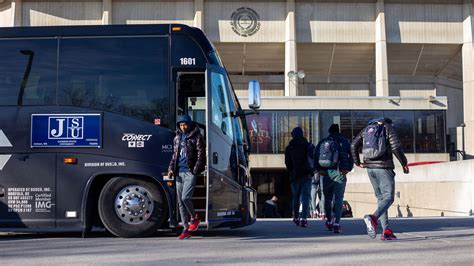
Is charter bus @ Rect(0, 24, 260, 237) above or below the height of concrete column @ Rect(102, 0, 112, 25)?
below

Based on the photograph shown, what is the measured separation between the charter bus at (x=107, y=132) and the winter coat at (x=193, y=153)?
0.32 meters

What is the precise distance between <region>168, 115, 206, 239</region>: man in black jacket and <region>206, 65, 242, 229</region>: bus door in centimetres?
15

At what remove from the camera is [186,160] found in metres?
8.77

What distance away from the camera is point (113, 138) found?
9.27 m

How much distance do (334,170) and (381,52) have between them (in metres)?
30.7

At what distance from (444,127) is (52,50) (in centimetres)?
2992

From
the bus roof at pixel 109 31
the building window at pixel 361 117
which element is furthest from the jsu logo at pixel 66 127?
the building window at pixel 361 117

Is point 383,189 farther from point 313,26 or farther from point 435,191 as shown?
point 313,26

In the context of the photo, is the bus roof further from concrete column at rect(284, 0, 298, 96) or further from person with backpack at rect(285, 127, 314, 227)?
concrete column at rect(284, 0, 298, 96)

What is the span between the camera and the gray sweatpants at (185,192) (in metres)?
8.79

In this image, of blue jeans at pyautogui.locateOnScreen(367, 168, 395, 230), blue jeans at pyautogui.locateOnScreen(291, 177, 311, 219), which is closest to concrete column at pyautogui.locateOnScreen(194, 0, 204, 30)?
blue jeans at pyautogui.locateOnScreen(291, 177, 311, 219)

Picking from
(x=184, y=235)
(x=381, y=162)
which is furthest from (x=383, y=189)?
(x=184, y=235)

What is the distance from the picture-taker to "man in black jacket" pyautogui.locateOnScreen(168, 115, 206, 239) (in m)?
8.78

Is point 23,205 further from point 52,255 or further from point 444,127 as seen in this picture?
point 444,127
